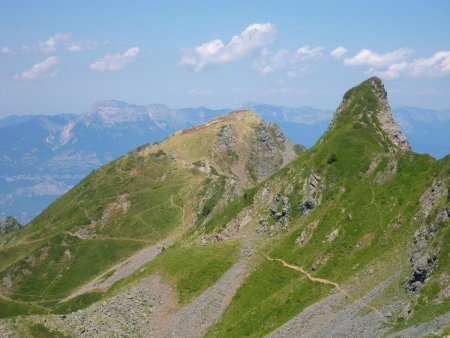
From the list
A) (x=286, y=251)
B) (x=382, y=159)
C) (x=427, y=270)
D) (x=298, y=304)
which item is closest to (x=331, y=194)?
(x=382, y=159)

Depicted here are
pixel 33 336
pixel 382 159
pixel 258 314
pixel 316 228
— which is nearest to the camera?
pixel 33 336

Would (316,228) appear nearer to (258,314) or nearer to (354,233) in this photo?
(354,233)

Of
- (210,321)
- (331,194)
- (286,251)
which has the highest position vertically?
(331,194)

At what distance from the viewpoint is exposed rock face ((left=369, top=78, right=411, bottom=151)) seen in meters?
165

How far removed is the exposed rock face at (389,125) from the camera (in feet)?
540

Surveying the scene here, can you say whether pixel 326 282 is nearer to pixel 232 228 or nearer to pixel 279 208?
pixel 279 208

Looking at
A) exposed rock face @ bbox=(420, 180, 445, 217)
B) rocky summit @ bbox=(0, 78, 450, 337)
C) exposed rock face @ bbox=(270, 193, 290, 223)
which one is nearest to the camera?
rocky summit @ bbox=(0, 78, 450, 337)

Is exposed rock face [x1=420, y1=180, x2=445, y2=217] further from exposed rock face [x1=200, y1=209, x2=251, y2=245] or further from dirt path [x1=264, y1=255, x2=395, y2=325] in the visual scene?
exposed rock face [x1=200, y1=209, x2=251, y2=245]

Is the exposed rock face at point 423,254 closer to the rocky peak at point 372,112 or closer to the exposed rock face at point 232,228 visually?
the exposed rock face at point 232,228

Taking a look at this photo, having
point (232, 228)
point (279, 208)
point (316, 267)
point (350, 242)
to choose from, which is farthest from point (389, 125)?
point (316, 267)

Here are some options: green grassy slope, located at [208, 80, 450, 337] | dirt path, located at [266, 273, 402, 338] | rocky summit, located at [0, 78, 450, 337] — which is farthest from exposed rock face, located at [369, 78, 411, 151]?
dirt path, located at [266, 273, 402, 338]

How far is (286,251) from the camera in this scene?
360 feet

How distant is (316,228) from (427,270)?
1577 inches

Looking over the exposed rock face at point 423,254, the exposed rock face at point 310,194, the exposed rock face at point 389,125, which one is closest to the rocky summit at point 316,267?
the exposed rock face at point 423,254
